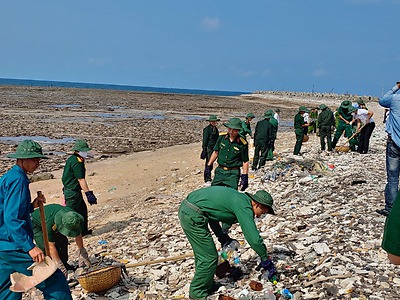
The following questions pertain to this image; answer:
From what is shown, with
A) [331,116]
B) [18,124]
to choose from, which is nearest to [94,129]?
[18,124]

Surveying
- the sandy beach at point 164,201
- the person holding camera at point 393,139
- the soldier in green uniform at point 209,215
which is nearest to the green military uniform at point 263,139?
the sandy beach at point 164,201

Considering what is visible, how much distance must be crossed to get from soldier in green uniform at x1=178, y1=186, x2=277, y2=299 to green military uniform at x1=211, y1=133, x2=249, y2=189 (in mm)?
2579

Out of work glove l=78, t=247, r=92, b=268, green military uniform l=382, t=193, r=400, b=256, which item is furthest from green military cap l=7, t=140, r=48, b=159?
green military uniform l=382, t=193, r=400, b=256

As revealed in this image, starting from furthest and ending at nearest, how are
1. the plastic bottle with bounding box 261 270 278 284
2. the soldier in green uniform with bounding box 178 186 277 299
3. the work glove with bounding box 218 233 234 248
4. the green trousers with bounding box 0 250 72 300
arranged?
the work glove with bounding box 218 233 234 248 → the plastic bottle with bounding box 261 270 278 284 → the soldier in green uniform with bounding box 178 186 277 299 → the green trousers with bounding box 0 250 72 300

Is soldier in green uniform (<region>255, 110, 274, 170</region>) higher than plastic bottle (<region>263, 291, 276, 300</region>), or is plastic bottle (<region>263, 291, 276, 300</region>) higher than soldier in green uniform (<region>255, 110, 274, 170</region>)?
soldier in green uniform (<region>255, 110, 274, 170</region>)

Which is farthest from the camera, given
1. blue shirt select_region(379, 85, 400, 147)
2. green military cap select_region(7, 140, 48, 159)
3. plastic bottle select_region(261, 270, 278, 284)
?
blue shirt select_region(379, 85, 400, 147)

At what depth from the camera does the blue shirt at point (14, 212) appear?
4012 mm

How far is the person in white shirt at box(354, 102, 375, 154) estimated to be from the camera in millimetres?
13516

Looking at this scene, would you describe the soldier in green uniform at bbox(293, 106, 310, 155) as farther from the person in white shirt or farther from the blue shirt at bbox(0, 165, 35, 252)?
the blue shirt at bbox(0, 165, 35, 252)

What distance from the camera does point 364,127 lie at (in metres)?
13.5

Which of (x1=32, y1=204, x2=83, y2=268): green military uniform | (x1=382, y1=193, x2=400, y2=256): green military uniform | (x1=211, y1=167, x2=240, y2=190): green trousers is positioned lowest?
(x1=32, y1=204, x2=83, y2=268): green military uniform

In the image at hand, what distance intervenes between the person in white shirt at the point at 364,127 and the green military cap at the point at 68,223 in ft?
35.6

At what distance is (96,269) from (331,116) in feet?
35.8

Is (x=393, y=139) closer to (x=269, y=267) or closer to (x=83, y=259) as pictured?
(x=269, y=267)
